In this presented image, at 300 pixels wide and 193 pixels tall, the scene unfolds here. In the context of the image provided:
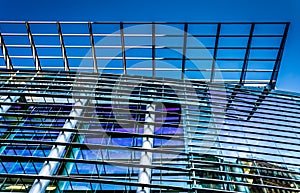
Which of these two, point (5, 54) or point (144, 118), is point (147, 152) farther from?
point (5, 54)

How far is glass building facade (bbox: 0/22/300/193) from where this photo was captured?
1060 cm

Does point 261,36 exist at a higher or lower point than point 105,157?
higher

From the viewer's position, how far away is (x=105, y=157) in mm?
11734

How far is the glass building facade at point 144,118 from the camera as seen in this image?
34.8 ft

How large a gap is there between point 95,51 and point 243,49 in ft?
33.6

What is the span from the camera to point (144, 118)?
44.2ft

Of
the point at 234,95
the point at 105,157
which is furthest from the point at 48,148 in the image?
the point at 234,95

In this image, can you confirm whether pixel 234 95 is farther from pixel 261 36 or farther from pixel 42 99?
pixel 42 99

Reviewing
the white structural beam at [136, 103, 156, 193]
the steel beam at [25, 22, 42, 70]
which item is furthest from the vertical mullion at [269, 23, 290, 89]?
the steel beam at [25, 22, 42, 70]

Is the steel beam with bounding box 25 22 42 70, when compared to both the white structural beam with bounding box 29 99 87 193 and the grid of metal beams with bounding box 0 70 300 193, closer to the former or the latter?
the grid of metal beams with bounding box 0 70 300 193

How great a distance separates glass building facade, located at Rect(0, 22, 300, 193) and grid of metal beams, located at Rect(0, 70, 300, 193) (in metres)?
0.05

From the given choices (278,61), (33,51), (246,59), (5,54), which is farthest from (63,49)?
(278,61)

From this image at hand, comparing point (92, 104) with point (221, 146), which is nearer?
point (221, 146)

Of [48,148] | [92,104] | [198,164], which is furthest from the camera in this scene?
[92,104]
